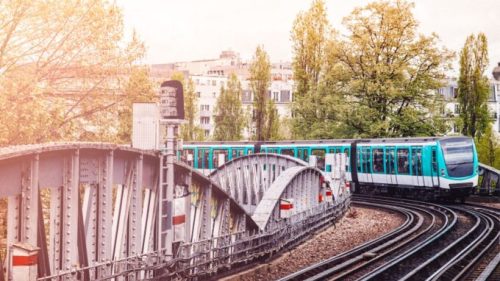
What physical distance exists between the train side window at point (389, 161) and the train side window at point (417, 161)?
1.57m

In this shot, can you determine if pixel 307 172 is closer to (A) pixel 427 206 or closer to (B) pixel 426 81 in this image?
(A) pixel 427 206

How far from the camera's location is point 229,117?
207 feet

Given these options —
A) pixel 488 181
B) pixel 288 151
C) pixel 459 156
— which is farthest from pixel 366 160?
pixel 459 156

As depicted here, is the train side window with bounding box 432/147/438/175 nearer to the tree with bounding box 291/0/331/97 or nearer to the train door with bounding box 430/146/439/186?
the train door with bounding box 430/146/439/186

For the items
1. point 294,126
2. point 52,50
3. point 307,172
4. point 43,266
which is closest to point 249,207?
point 307,172

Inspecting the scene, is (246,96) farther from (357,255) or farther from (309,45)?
(357,255)

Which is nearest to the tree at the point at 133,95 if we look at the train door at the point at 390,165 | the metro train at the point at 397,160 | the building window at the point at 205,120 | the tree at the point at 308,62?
the metro train at the point at 397,160

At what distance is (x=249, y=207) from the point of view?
32.2m

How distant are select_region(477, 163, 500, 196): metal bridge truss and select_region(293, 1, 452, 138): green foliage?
6740mm

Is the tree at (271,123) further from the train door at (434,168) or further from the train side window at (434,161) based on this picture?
the train side window at (434,161)

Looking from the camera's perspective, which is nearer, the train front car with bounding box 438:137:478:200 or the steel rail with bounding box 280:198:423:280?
the steel rail with bounding box 280:198:423:280

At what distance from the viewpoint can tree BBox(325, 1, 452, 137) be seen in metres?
45.5

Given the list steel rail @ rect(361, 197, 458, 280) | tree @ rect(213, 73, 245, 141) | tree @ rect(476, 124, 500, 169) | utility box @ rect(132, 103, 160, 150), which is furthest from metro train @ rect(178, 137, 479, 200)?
utility box @ rect(132, 103, 160, 150)

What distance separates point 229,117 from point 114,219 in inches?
2021
